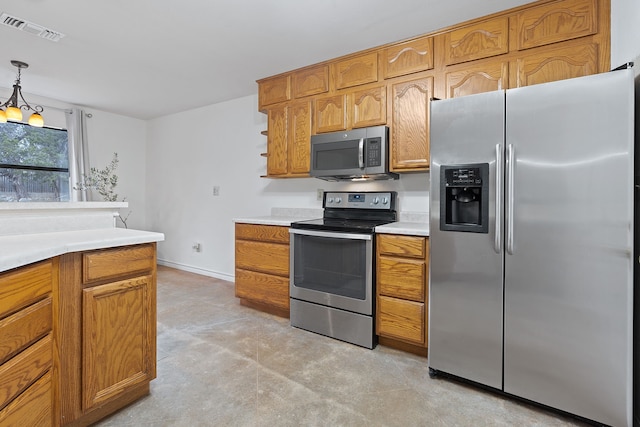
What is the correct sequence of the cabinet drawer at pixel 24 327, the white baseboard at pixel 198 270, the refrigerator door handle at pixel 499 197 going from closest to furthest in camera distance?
1. the cabinet drawer at pixel 24 327
2. the refrigerator door handle at pixel 499 197
3. the white baseboard at pixel 198 270

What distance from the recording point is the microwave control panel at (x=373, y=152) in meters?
2.62

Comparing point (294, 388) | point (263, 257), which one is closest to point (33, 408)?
point (294, 388)

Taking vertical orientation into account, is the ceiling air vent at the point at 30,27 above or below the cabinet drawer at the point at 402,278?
above

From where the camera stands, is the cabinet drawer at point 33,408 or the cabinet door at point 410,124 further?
the cabinet door at point 410,124

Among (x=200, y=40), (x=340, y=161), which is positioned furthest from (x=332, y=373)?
(x=200, y=40)

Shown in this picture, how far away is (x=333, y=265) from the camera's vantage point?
257cm

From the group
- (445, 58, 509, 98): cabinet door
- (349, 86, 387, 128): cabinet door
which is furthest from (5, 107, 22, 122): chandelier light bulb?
(445, 58, 509, 98): cabinet door

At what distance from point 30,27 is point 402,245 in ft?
10.4

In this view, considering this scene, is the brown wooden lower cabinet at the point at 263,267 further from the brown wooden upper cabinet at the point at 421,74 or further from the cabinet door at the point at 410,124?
the cabinet door at the point at 410,124

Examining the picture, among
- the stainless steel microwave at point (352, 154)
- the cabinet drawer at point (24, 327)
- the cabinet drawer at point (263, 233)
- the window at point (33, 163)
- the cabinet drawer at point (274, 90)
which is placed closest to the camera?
the cabinet drawer at point (24, 327)

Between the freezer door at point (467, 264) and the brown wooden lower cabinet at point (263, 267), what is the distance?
1370 mm

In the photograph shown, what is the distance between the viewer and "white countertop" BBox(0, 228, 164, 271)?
1117 mm

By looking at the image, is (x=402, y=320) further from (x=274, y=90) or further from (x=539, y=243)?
(x=274, y=90)

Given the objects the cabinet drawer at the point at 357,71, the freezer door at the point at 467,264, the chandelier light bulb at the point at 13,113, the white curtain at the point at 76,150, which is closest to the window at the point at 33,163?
the white curtain at the point at 76,150
